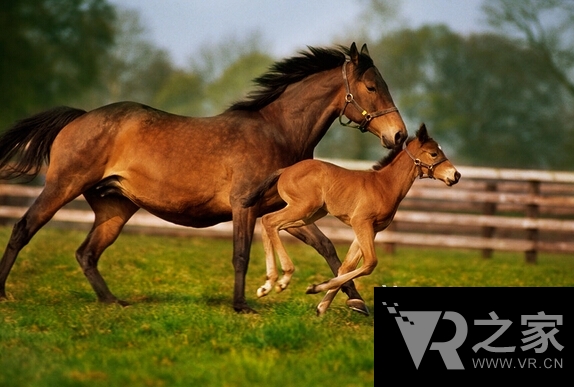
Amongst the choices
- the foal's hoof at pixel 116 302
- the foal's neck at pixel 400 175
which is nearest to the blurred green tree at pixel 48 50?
the foal's hoof at pixel 116 302

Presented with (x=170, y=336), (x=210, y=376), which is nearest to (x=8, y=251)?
(x=170, y=336)

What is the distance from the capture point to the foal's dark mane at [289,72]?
8.26 m

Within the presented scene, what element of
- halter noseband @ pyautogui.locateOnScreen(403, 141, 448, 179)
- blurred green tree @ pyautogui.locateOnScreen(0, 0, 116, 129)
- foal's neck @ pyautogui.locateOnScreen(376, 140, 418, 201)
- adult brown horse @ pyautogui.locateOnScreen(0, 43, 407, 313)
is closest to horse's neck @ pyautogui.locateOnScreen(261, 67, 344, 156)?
adult brown horse @ pyautogui.locateOnScreen(0, 43, 407, 313)

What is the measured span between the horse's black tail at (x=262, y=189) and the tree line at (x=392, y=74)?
25.8 meters

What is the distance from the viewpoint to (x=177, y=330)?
21.5ft

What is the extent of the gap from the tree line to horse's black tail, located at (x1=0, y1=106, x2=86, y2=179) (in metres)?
23.8

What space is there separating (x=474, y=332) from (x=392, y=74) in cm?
3790

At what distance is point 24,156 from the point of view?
336 inches

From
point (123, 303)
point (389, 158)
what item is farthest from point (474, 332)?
point (123, 303)

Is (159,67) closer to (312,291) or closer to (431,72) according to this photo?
(431,72)

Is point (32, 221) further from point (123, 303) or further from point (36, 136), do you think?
point (123, 303)

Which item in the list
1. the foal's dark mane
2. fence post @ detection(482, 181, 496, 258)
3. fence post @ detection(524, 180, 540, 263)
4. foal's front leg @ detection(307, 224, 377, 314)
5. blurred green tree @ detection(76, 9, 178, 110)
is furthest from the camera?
blurred green tree @ detection(76, 9, 178, 110)

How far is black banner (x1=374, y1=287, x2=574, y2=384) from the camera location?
5527 mm

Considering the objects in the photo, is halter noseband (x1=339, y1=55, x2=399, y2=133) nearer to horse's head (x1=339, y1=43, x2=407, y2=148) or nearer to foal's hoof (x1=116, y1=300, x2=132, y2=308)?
horse's head (x1=339, y1=43, x2=407, y2=148)
